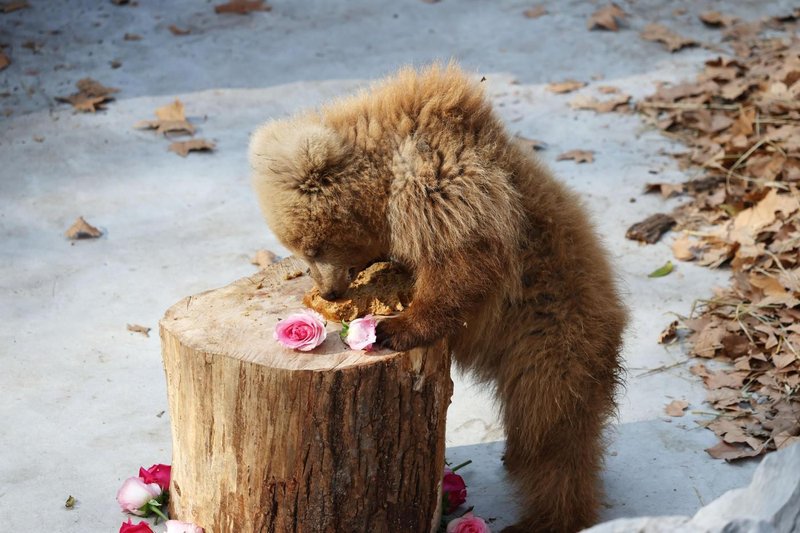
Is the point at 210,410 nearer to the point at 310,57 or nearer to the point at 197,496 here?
the point at 197,496

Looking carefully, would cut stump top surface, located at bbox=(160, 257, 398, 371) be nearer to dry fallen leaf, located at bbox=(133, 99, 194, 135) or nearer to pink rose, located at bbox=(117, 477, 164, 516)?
pink rose, located at bbox=(117, 477, 164, 516)

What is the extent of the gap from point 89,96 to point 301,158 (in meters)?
5.52

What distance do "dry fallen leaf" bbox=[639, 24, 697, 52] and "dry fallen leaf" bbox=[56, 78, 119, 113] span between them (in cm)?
508

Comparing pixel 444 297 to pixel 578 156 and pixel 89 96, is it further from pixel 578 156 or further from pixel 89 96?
pixel 89 96

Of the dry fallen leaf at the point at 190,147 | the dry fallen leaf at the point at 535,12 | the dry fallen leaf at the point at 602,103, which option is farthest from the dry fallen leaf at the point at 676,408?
the dry fallen leaf at the point at 535,12

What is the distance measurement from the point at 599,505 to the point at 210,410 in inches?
69.0

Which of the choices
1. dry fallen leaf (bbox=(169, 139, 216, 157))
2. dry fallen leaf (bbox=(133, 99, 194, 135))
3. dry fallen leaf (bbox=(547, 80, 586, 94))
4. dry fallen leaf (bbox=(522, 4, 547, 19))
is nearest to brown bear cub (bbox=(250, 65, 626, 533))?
dry fallen leaf (bbox=(169, 139, 216, 157))

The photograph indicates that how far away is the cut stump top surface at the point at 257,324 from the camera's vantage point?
3.42 metres

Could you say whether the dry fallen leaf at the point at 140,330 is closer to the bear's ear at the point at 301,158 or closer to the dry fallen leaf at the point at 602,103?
the bear's ear at the point at 301,158

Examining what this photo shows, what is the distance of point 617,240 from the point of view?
6402mm

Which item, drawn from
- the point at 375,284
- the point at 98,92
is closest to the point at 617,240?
the point at 375,284

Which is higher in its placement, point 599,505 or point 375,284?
point 375,284

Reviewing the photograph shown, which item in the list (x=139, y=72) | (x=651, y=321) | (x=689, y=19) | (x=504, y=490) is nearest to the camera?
(x=504, y=490)

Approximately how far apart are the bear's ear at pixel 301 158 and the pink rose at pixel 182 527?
4.57ft
